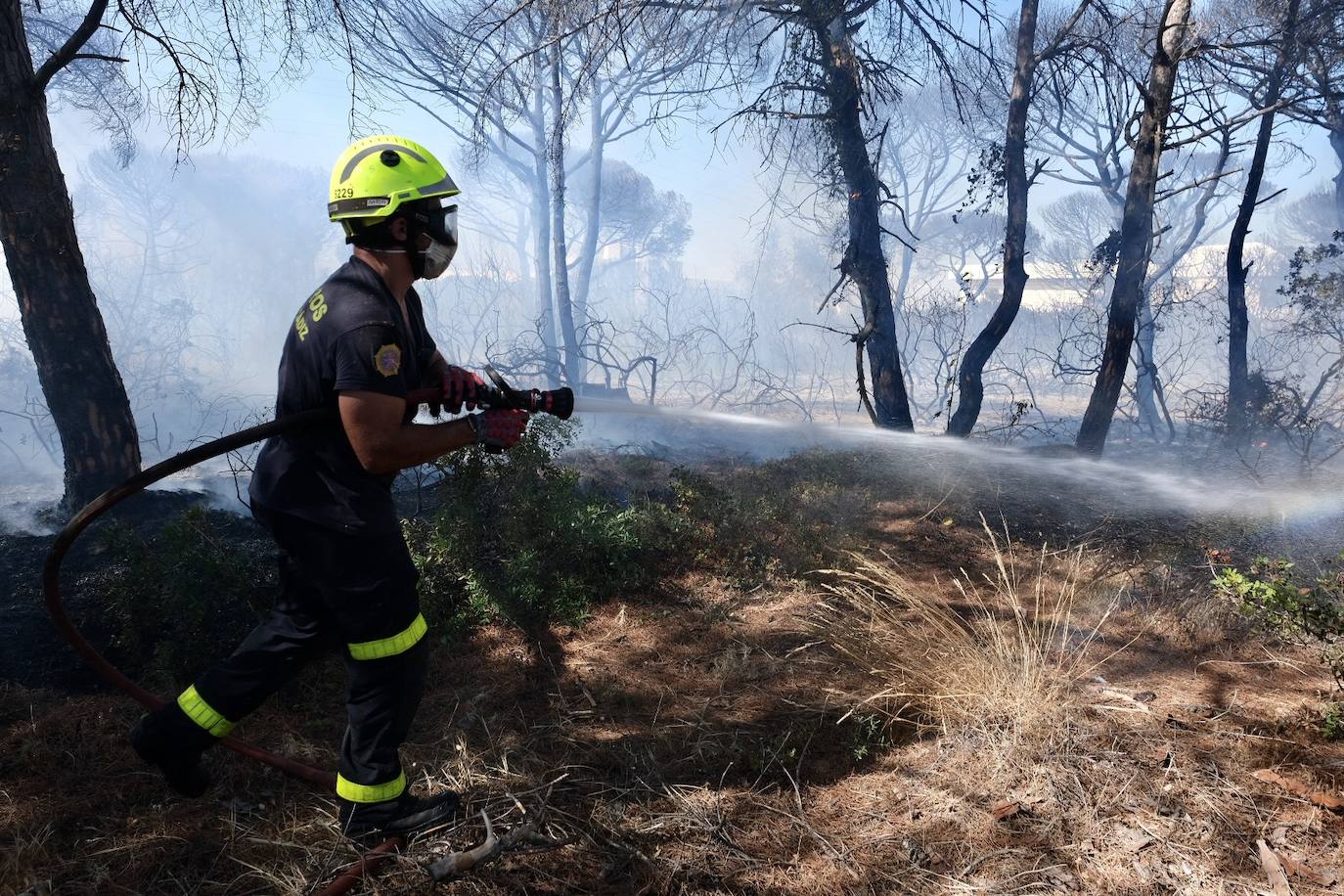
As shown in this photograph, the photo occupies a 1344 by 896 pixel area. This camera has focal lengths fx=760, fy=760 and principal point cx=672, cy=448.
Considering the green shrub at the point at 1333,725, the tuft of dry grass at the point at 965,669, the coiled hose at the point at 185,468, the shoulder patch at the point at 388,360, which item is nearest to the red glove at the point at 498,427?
the coiled hose at the point at 185,468

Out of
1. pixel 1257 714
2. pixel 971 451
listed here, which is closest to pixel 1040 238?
pixel 971 451

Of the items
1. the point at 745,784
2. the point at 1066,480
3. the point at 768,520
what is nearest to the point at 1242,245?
the point at 1066,480

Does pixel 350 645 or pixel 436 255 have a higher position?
pixel 436 255

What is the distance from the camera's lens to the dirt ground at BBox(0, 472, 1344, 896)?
211 centimetres

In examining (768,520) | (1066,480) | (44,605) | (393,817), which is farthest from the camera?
(1066,480)

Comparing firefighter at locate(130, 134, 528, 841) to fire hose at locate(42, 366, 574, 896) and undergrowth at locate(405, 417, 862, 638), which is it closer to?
fire hose at locate(42, 366, 574, 896)

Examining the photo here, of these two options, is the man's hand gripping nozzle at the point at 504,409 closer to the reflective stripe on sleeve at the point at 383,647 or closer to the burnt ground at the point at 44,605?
the reflective stripe on sleeve at the point at 383,647

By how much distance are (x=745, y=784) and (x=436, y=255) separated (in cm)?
196

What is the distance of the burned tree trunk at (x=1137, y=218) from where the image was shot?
7.31 meters

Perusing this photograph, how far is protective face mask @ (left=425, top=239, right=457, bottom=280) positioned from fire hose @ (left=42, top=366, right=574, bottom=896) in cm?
34

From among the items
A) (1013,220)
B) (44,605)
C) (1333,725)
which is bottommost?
(44,605)

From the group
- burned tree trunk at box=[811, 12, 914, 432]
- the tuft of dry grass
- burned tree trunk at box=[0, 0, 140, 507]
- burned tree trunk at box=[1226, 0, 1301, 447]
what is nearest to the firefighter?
the tuft of dry grass

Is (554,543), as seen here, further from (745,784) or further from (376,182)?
(376,182)

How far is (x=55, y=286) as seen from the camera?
4609 mm
